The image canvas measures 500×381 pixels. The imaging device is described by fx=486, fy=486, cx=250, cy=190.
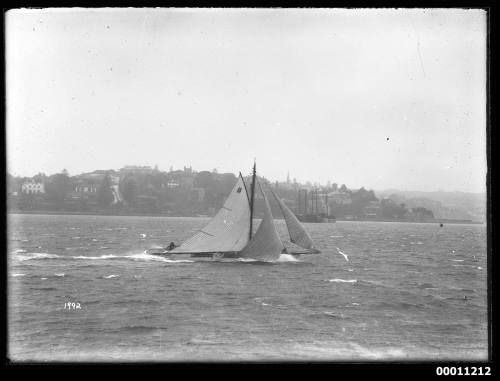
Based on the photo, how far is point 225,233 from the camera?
21672 mm

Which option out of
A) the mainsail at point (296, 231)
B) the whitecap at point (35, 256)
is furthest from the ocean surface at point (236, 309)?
the mainsail at point (296, 231)

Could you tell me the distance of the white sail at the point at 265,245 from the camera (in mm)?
20875

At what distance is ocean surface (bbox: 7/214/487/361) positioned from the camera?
11.3 metres

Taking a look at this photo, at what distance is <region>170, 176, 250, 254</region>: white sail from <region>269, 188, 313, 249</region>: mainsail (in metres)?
1.82

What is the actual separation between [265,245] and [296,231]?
1.55m

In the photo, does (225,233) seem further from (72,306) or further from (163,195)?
(72,306)

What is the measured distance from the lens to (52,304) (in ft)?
40.7

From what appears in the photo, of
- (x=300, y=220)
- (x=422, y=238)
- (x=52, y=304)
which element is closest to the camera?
(x=52, y=304)

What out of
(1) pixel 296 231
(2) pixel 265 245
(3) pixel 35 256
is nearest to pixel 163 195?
(3) pixel 35 256

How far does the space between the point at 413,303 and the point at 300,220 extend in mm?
7871

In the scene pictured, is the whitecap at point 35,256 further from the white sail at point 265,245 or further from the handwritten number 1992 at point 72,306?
the white sail at point 265,245
